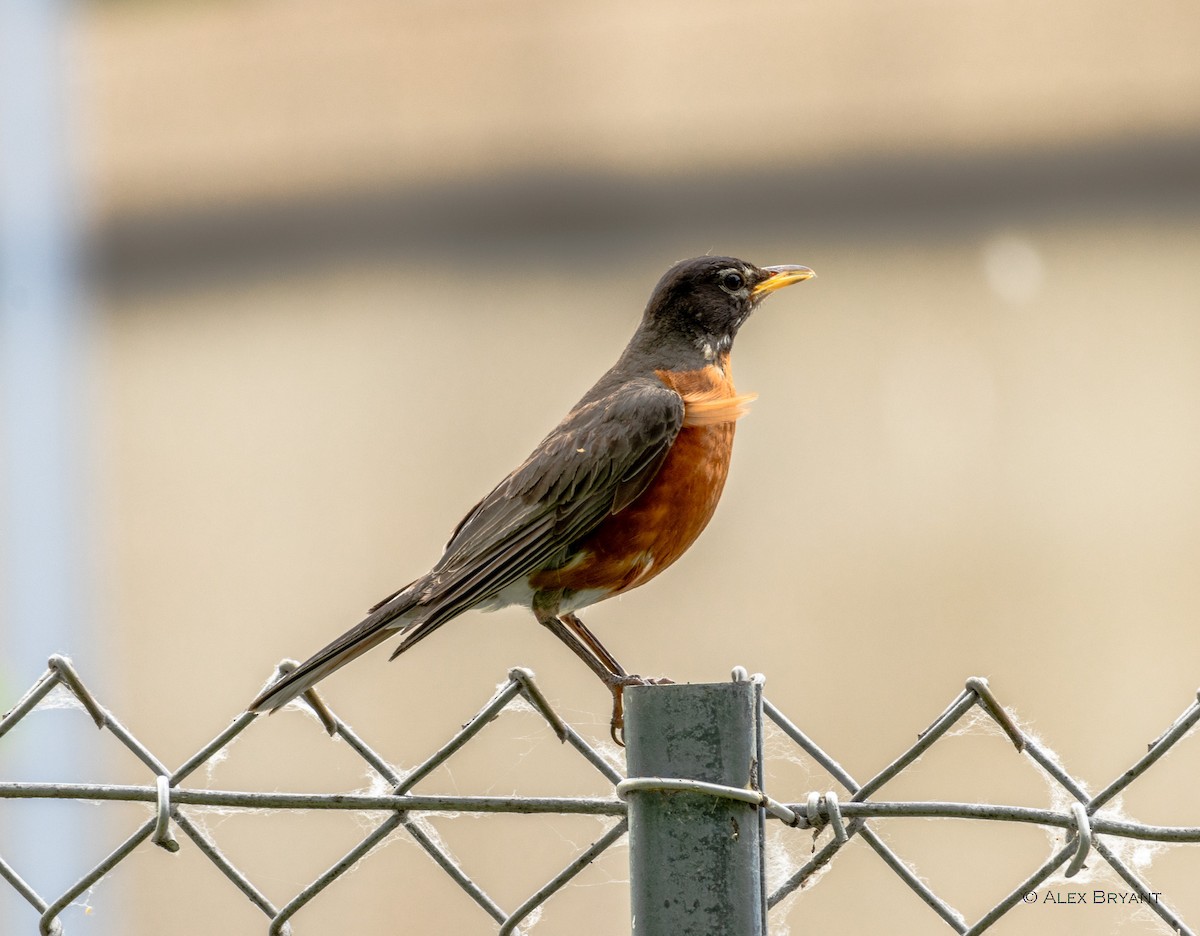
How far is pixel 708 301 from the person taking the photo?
12.6ft

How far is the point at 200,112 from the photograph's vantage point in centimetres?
696

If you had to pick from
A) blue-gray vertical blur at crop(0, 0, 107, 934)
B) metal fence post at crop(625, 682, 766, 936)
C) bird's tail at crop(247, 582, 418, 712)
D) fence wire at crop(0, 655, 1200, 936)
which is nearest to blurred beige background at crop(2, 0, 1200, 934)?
blue-gray vertical blur at crop(0, 0, 107, 934)

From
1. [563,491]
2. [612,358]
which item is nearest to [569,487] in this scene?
[563,491]

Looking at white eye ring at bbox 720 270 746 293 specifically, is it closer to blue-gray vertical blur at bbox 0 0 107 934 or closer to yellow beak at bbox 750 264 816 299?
yellow beak at bbox 750 264 816 299

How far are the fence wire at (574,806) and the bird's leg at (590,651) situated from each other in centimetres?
93

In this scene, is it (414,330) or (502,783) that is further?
(414,330)

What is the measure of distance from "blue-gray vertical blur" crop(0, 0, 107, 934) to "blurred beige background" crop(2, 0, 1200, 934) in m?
0.16

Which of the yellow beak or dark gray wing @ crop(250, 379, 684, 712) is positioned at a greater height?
the yellow beak

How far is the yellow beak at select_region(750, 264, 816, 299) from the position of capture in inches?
144

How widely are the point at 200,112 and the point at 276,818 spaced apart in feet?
10.8

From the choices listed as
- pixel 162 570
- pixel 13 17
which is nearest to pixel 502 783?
pixel 162 570

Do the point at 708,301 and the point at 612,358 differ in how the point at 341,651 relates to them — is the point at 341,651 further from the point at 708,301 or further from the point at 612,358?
the point at 612,358

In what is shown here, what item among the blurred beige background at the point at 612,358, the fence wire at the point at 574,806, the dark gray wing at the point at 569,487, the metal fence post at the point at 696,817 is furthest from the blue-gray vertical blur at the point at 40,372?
the metal fence post at the point at 696,817

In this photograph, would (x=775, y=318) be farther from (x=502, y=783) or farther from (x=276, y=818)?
(x=276, y=818)
